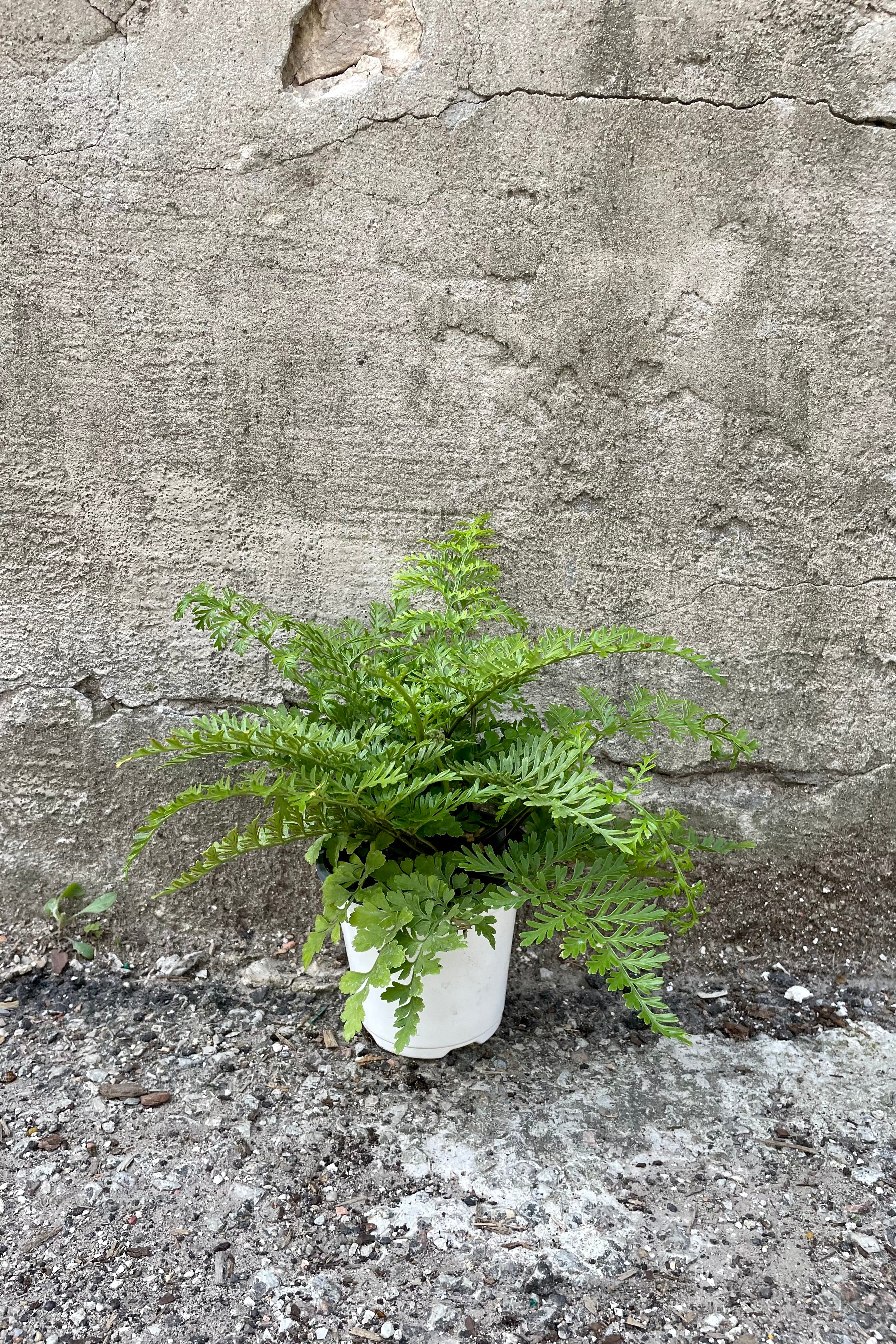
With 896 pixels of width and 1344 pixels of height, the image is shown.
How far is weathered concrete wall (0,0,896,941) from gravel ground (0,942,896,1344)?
0.49 metres

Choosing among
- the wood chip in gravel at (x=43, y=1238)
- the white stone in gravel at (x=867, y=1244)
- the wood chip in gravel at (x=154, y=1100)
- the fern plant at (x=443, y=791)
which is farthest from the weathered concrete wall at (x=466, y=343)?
the wood chip in gravel at (x=43, y=1238)

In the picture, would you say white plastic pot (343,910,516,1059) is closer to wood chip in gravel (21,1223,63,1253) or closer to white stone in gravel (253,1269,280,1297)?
white stone in gravel (253,1269,280,1297)

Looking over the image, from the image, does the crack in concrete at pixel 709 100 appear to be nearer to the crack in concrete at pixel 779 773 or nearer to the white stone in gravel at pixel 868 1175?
the crack in concrete at pixel 779 773

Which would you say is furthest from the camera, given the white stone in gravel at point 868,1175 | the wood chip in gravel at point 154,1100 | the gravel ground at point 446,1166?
the wood chip in gravel at point 154,1100

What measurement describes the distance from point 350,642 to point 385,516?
1.29 ft

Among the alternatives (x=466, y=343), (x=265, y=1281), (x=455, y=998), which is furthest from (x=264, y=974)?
(x=466, y=343)

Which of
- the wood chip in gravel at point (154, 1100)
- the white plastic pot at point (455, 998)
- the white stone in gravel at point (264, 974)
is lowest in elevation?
the wood chip in gravel at point (154, 1100)

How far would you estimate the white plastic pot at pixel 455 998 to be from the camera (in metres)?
1.64

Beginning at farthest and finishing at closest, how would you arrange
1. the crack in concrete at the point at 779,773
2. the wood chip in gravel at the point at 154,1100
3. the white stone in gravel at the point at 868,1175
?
the crack in concrete at the point at 779,773
the wood chip in gravel at the point at 154,1100
the white stone in gravel at the point at 868,1175

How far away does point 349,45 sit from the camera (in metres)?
1.79

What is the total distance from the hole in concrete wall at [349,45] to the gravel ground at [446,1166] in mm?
1833

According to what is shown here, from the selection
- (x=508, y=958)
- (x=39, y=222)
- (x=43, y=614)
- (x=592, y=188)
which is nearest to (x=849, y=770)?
(x=508, y=958)

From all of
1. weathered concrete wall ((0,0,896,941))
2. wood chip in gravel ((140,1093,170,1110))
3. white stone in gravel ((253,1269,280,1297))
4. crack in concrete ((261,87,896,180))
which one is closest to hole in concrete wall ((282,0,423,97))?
weathered concrete wall ((0,0,896,941))

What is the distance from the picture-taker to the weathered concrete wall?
1.75 meters
